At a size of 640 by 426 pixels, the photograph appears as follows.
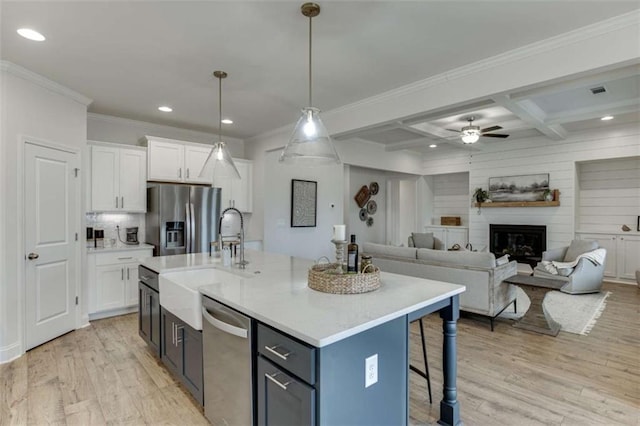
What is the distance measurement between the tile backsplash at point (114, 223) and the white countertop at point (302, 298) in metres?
2.34

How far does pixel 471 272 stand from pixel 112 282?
4375mm

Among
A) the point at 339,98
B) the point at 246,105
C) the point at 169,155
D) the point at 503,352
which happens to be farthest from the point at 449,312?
the point at 169,155

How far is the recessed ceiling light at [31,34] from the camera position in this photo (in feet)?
8.01

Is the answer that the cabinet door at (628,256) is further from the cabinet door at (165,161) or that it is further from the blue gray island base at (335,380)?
the cabinet door at (165,161)

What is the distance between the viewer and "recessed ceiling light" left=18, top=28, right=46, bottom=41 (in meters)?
2.44

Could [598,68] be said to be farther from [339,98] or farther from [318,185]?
[318,185]

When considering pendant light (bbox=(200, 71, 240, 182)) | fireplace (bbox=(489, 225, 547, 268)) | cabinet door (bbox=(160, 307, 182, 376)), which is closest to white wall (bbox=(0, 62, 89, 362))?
cabinet door (bbox=(160, 307, 182, 376))

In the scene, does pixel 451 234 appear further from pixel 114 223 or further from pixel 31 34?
pixel 31 34

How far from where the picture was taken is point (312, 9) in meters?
2.15

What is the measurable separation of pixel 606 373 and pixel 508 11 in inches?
115

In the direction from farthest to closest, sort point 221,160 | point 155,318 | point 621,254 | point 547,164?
point 547,164, point 621,254, point 221,160, point 155,318

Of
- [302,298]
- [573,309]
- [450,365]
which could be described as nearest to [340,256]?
[302,298]

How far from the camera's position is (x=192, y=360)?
7.39 ft

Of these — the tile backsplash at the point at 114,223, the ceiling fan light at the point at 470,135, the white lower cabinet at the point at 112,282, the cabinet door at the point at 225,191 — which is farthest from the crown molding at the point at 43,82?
the ceiling fan light at the point at 470,135
